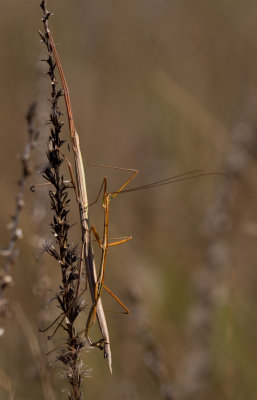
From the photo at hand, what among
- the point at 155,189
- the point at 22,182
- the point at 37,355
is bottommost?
the point at 37,355

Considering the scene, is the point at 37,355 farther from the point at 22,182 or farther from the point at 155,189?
the point at 155,189

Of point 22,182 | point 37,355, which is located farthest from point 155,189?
point 22,182

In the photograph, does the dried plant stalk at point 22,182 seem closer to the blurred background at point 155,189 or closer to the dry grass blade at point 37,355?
the blurred background at point 155,189

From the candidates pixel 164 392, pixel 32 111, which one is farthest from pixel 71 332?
pixel 164 392

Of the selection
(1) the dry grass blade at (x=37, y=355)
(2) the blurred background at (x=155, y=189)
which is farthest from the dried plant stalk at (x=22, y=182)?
(1) the dry grass blade at (x=37, y=355)

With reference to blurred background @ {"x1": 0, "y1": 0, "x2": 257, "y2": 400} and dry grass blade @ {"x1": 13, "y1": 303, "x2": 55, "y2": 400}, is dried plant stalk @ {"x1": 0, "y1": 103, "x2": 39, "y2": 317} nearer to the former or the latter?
blurred background @ {"x1": 0, "y1": 0, "x2": 257, "y2": 400}

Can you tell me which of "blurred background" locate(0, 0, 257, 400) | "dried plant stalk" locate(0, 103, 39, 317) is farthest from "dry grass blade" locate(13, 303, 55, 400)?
"dried plant stalk" locate(0, 103, 39, 317)

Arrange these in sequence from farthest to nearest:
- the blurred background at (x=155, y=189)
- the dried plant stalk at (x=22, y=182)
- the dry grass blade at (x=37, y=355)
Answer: the blurred background at (x=155, y=189)
the dry grass blade at (x=37, y=355)
the dried plant stalk at (x=22, y=182)

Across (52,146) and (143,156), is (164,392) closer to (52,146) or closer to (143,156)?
(52,146)
